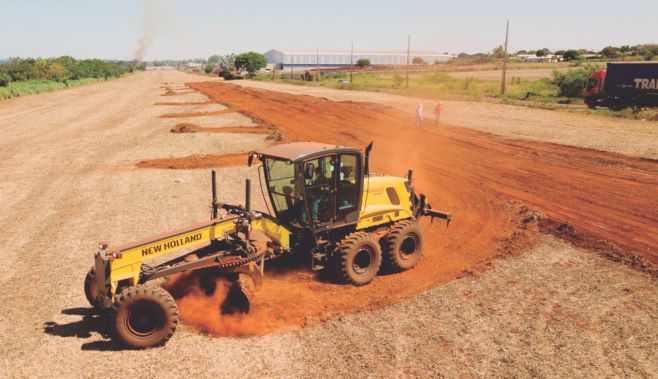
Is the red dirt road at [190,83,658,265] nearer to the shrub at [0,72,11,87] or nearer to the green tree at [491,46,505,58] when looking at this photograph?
the shrub at [0,72,11,87]

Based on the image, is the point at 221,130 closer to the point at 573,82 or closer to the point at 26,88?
the point at 573,82

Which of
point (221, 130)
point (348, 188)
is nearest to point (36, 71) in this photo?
point (221, 130)

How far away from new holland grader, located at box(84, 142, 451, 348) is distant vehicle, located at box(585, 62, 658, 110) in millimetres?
32299

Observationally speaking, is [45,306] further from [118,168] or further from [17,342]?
[118,168]

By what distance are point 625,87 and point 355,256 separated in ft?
114

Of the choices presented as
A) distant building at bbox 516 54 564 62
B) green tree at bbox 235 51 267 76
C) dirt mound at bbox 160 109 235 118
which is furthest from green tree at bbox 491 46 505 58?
dirt mound at bbox 160 109 235 118

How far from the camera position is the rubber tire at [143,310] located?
6.57 m

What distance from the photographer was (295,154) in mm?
7867

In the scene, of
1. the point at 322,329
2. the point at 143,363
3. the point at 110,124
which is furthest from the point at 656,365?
the point at 110,124

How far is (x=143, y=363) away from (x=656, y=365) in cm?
694

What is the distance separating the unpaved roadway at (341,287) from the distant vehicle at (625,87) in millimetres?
17866

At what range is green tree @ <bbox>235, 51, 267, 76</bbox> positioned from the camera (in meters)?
117

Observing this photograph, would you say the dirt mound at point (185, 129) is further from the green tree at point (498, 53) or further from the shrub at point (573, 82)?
the green tree at point (498, 53)

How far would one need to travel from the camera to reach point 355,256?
28.8 feet
